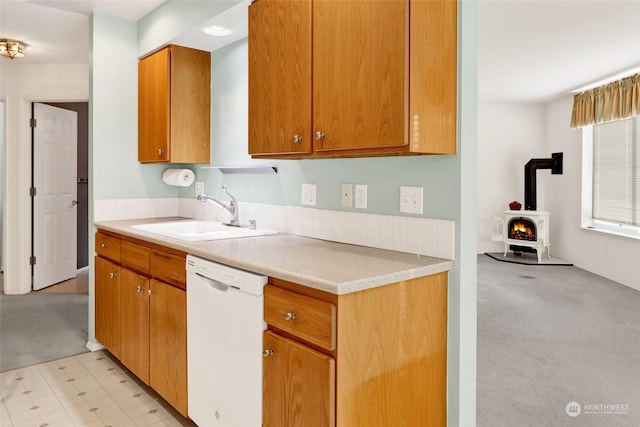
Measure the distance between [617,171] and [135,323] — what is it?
616 centimetres

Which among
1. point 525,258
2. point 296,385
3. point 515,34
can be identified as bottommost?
point 525,258

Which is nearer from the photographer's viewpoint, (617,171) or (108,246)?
(108,246)

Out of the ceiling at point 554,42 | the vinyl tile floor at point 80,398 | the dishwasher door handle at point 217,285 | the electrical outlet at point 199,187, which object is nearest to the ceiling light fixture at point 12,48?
the electrical outlet at point 199,187

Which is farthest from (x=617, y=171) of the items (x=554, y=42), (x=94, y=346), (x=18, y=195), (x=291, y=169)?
(x=18, y=195)

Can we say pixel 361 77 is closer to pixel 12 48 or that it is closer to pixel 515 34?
pixel 515 34

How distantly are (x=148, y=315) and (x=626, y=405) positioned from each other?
2.63 metres

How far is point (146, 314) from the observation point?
2.46m

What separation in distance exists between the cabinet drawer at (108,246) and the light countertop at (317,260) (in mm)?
552

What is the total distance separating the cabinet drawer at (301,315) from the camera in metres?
1.36

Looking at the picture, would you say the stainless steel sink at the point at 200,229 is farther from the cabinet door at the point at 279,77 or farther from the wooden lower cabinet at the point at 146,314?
the cabinet door at the point at 279,77

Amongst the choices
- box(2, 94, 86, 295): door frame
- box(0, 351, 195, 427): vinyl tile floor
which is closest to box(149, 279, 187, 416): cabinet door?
box(0, 351, 195, 427): vinyl tile floor

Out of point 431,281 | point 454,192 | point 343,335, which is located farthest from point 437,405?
point 454,192

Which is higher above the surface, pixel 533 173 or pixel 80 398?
pixel 533 173

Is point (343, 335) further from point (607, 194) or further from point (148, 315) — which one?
point (607, 194)
